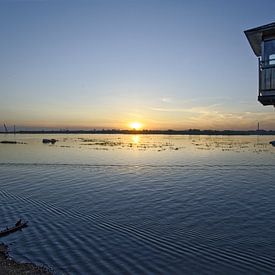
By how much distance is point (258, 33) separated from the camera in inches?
471

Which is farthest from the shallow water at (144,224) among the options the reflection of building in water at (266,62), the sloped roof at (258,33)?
the sloped roof at (258,33)

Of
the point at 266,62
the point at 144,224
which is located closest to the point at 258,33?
the point at 266,62

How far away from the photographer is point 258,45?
1319cm

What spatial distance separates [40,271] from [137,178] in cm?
1980

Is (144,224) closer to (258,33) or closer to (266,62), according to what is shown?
(266,62)

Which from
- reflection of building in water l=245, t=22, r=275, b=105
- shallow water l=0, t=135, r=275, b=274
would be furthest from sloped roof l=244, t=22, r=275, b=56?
shallow water l=0, t=135, r=275, b=274

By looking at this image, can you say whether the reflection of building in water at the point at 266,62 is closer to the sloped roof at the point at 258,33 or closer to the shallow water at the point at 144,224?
the sloped roof at the point at 258,33

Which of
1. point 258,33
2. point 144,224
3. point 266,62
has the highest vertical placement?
point 258,33

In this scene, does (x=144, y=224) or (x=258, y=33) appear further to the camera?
(x=144, y=224)

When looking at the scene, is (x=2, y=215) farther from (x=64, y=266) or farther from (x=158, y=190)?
(x=158, y=190)

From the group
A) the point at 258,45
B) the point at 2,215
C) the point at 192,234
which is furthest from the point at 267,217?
the point at 2,215

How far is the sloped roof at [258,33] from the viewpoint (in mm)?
11452

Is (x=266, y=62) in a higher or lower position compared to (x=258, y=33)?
lower

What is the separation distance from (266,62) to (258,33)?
1351mm
